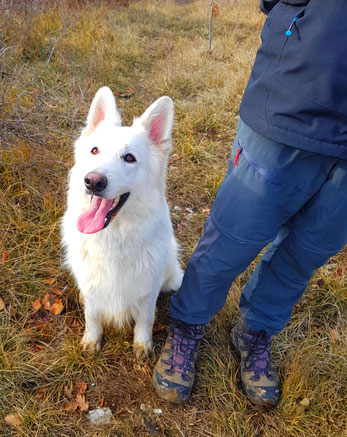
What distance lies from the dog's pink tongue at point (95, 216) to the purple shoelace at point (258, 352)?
3.48 feet

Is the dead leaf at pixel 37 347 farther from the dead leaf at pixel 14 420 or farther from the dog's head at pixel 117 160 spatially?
the dog's head at pixel 117 160

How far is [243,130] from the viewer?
1229 millimetres

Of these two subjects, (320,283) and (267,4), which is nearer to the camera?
(267,4)

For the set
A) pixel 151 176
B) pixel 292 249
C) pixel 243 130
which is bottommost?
pixel 292 249

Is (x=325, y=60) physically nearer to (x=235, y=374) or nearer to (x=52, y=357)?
(x=235, y=374)

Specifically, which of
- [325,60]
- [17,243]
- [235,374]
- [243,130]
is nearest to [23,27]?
[17,243]

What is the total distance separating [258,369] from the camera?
1678 mm

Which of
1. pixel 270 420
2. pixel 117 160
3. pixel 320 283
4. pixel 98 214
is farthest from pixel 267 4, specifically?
pixel 270 420

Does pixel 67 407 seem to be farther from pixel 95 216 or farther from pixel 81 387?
pixel 95 216

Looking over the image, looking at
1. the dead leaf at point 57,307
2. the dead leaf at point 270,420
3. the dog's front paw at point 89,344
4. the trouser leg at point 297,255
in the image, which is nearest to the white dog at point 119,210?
the dog's front paw at point 89,344

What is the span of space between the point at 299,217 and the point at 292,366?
2.90 feet

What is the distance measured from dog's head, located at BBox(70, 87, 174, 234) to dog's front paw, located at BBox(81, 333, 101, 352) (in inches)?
31.9

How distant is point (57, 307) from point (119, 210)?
3.12 ft

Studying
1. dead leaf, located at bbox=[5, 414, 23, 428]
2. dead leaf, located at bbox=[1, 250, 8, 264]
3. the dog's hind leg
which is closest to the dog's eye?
the dog's hind leg
